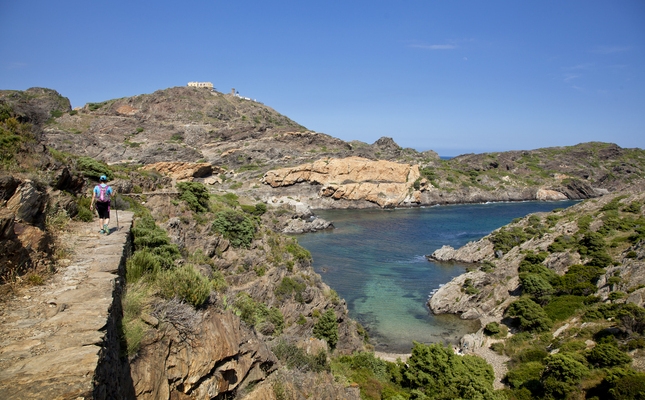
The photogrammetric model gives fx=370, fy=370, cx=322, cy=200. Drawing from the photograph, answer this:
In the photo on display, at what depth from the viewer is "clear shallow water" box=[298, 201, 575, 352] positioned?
28469 mm

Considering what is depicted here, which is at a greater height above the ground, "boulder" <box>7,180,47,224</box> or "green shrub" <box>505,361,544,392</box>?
"boulder" <box>7,180,47,224</box>

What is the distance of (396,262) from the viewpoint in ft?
145

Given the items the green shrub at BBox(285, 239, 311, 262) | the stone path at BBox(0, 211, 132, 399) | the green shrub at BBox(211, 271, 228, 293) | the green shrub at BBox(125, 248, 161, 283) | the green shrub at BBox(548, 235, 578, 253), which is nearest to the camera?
the stone path at BBox(0, 211, 132, 399)

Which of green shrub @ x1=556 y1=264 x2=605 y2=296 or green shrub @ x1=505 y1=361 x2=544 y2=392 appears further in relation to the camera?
green shrub @ x1=556 y1=264 x2=605 y2=296

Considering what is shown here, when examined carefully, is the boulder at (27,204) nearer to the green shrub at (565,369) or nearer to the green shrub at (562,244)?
the green shrub at (565,369)

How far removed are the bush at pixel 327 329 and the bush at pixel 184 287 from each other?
44.9 ft

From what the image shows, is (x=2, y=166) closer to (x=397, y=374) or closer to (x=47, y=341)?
(x=47, y=341)

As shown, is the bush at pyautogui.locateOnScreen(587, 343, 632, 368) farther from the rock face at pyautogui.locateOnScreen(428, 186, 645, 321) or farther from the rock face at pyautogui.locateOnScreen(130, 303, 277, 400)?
the rock face at pyautogui.locateOnScreen(130, 303, 277, 400)

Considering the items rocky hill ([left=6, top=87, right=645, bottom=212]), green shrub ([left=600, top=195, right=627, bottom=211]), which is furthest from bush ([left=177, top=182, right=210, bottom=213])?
rocky hill ([left=6, top=87, right=645, bottom=212])

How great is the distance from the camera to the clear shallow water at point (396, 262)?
2847 cm

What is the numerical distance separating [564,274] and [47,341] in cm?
3624

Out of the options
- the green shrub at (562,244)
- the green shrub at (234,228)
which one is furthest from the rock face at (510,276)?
the green shrub at (234,228)

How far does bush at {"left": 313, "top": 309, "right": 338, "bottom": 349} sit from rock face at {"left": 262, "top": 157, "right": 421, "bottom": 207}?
2564 inches

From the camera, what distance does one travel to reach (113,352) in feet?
14.2
